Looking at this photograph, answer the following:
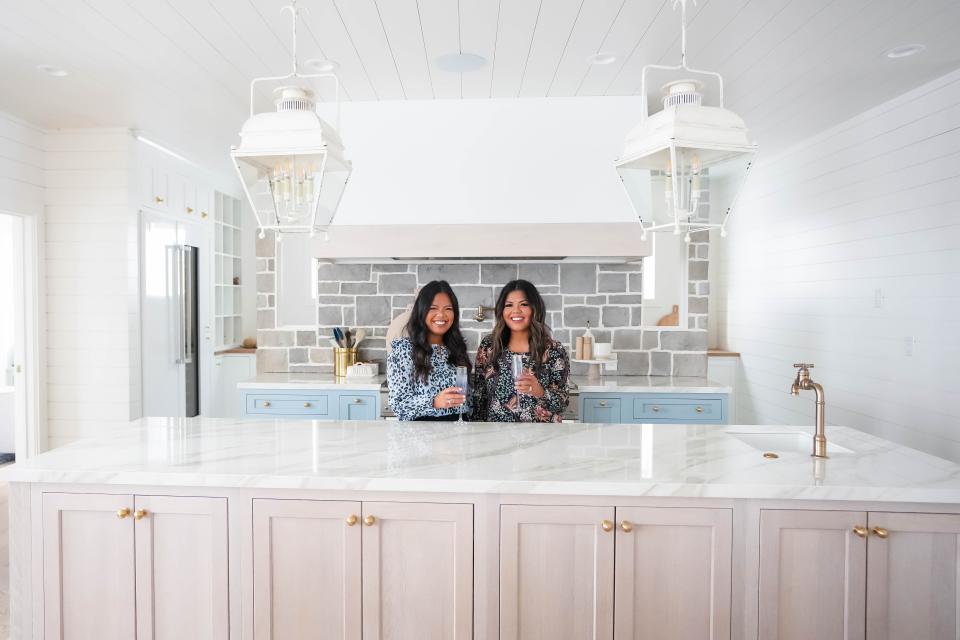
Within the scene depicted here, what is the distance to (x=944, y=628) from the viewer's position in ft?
5.66

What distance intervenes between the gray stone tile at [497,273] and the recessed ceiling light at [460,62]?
1.42 meters

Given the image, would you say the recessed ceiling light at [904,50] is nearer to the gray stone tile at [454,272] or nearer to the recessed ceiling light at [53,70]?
the gray stone tile at [454,272]

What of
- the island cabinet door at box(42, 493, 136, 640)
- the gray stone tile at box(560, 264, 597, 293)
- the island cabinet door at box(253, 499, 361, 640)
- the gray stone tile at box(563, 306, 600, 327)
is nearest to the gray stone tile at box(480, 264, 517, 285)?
the gray stone tile at box(560, 264, 597, 293)

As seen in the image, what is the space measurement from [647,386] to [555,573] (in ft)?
7.41

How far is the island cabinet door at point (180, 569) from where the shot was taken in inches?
73.2

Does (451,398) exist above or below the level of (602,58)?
below

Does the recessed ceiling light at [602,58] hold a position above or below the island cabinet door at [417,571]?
above

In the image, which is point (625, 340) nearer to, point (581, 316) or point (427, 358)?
point (581, 316)

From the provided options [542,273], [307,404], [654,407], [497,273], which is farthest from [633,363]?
[307,404]

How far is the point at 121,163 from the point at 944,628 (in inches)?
205

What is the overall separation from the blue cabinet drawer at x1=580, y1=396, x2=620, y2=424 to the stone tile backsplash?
0.52 metres

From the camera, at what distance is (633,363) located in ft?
14.5

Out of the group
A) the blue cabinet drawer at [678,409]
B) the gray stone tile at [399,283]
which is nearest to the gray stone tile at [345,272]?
the gray stone tile at [399,283]

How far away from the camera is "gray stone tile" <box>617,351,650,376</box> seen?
439 centimetres
